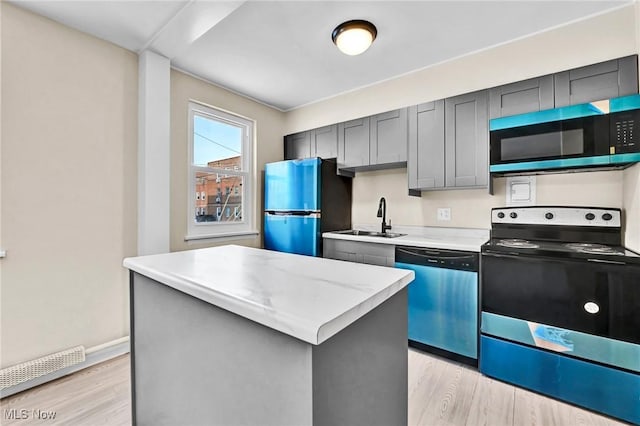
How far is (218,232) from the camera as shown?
3.19 meters

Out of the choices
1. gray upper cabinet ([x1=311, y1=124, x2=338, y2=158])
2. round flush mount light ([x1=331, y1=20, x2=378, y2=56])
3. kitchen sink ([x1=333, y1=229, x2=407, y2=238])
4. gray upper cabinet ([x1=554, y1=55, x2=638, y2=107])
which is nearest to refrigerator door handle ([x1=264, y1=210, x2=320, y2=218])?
kitchen sink ([x1=333, y1=229, x2=407, y2=238])

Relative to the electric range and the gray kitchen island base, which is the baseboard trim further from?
the electric range

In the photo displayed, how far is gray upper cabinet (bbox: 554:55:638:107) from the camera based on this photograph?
1792 millimetres

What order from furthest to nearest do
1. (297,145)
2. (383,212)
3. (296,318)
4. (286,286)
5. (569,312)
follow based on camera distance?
(297,145) → (383,212) → (569,312) → (286,286) → (296,318)

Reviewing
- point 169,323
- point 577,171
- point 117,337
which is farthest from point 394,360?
point 117,337

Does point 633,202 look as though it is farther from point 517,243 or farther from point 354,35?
point 354,35

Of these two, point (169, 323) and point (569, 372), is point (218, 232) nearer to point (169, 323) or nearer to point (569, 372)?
point (169, 323)

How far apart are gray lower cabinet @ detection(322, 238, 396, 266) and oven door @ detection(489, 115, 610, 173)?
1.08m

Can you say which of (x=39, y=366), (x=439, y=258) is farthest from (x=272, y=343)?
(x=39, y=366)

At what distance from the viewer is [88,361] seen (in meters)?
2.15

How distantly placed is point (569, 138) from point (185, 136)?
325cm

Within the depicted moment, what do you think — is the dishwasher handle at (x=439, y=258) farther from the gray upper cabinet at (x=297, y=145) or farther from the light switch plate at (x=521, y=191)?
the gray upper cabinet at (x=297, y=145)

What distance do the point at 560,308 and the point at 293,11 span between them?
8.74ft

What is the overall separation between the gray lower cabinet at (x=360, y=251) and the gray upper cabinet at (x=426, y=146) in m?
0.67
